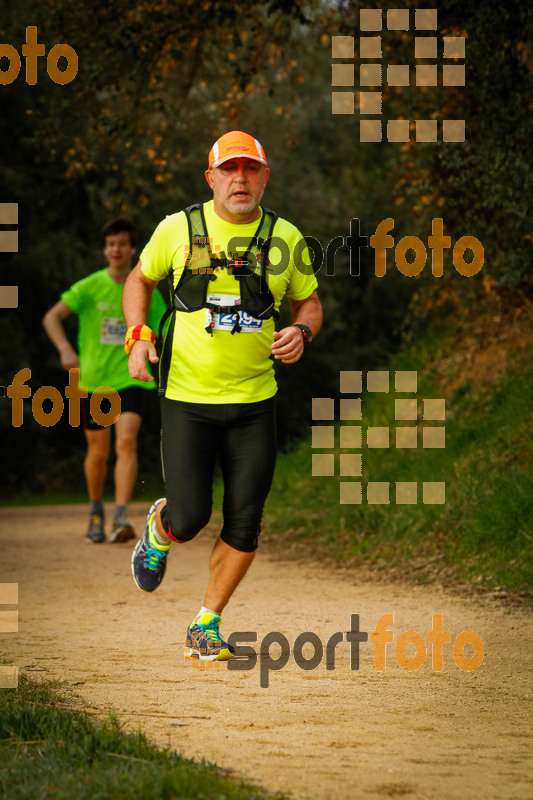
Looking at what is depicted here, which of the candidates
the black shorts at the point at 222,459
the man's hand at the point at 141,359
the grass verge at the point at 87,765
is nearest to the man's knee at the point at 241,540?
the black shorts at the point at 222,459

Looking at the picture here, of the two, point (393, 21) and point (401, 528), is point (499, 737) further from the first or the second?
point (393, 21)

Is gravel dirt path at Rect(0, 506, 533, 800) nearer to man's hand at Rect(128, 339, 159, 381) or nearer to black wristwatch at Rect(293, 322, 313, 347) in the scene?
man's hand at Rect(128, 339, 159, 381)

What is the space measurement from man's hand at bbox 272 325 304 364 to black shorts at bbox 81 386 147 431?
4533 mm

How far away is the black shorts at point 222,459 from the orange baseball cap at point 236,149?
1143 millimetres

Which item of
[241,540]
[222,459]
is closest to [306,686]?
[241,540]

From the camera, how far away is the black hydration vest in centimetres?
512

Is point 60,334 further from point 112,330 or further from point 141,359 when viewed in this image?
point 141,359

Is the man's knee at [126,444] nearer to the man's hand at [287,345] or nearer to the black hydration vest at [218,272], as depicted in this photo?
the black hydration vest at [218,272]

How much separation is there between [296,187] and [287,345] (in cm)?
1661

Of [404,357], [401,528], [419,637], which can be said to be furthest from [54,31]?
[419,637]

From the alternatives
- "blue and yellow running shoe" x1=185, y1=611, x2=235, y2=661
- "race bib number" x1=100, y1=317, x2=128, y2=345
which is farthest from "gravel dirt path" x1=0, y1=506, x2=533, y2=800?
"race bib number" x1=100, y1=317, x2=128, y2=345

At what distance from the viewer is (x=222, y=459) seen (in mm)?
5355

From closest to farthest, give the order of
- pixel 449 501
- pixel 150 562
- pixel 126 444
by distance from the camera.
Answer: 1. pixel 150 562
2. pixel 449 501
3. pixel 126 444

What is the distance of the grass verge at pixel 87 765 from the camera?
2.98 m
